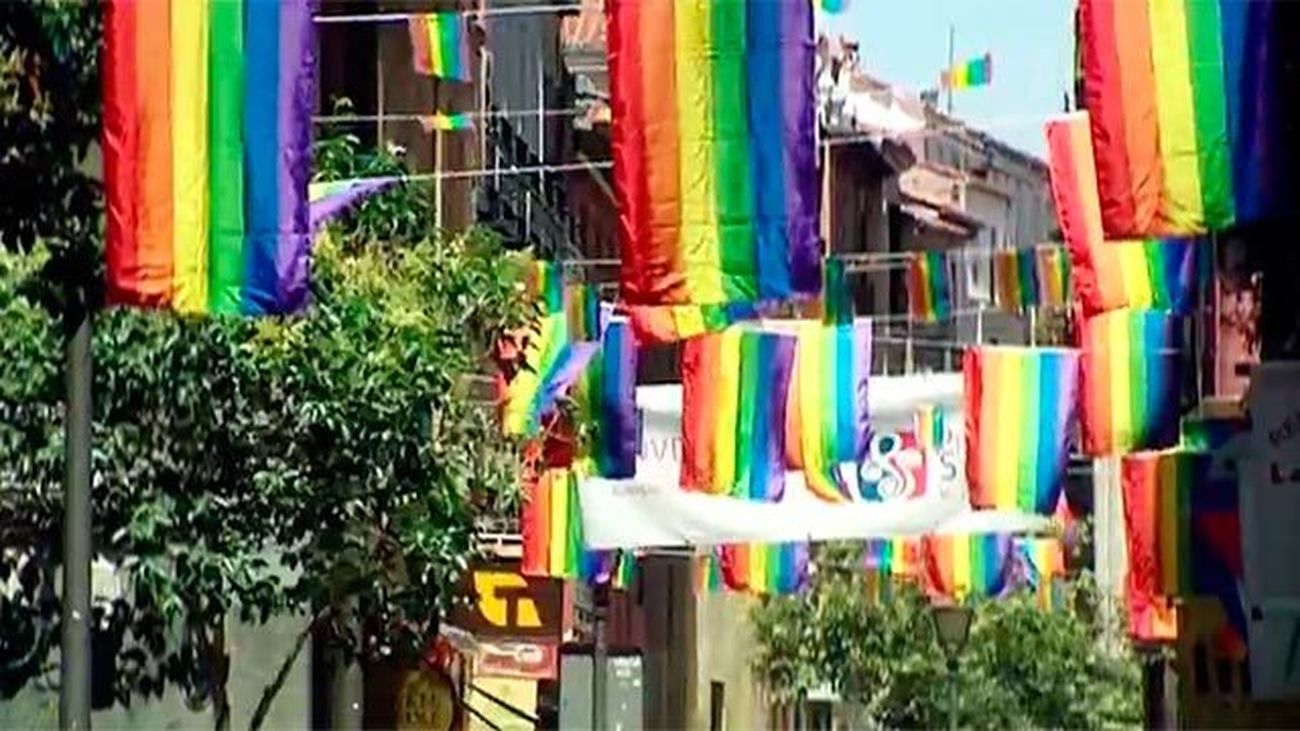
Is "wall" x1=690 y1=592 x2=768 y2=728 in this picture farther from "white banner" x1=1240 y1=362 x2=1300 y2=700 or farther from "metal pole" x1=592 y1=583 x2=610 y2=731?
"white banner" x1=1240 y1=362 x2=1300 y2=700

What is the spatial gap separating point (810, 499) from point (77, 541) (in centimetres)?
1411

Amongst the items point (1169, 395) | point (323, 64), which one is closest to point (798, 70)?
→ point (1169, 395)

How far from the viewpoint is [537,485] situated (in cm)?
2923

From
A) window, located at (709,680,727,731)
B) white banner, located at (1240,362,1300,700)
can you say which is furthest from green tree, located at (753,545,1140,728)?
white banner, located at (1240,362,1300,700)

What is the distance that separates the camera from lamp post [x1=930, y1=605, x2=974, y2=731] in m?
46.2

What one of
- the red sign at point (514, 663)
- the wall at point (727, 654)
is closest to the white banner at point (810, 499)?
the red sign at point (514, 663)

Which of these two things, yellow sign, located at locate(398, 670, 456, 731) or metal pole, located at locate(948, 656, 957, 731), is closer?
→ yellow sign, located at locate(398, 670, 456, 731)

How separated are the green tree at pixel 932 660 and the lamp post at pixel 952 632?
0.41m

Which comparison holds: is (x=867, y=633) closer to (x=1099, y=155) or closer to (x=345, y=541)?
(x=345, y=541)

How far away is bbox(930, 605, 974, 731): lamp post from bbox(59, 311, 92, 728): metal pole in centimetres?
2863

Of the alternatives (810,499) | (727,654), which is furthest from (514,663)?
(727,654)

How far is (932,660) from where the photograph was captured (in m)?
59.5

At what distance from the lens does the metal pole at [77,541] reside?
1549 centimetres

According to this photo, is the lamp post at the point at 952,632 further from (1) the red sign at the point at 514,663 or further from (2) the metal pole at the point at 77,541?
(2) the metal pole at the point at 77,541
